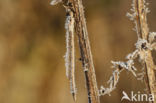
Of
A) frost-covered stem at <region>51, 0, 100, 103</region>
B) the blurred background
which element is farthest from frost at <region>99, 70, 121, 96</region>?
the blurred background

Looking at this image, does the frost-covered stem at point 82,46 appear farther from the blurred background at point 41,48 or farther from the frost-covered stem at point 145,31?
the blurred background at point 41,48

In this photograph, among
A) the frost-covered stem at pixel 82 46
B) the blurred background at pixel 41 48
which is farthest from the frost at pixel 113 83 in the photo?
the blurred background at pixel 41 48

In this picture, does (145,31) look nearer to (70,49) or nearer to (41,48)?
(70,49)

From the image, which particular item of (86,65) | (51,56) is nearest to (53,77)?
(51,56)

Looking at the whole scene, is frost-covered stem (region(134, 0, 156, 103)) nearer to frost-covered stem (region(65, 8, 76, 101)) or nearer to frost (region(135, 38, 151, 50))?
frost (region(135, 38, 151, 50))

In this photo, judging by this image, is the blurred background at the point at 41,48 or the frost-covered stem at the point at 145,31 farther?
the blurred background at the point at 41,48
